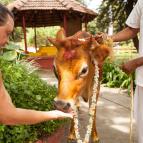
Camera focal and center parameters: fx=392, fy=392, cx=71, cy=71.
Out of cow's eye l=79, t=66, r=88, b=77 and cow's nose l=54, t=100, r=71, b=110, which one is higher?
cow's eye l=79, t=66, r=88, b=77

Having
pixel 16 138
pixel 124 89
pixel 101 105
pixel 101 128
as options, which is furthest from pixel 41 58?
pixel 16 138

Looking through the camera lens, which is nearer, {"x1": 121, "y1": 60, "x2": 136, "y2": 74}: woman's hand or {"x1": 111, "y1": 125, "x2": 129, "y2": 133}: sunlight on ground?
{"x1": 121, "y1": 60, "x2": 136, "y2": 74}: woman's hand

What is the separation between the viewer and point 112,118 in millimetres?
7367

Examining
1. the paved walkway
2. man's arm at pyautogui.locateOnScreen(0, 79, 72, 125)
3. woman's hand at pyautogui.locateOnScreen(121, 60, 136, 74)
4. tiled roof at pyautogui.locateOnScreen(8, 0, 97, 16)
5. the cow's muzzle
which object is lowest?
the paved walkway

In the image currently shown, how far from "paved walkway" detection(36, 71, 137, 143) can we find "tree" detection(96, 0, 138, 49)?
4892mm

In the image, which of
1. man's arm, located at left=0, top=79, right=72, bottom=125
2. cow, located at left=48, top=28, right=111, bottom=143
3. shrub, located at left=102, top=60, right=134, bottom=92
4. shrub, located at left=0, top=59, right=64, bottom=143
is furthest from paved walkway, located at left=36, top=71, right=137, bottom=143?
man's arm, located at left=0, top=79, right=72, bottom=125

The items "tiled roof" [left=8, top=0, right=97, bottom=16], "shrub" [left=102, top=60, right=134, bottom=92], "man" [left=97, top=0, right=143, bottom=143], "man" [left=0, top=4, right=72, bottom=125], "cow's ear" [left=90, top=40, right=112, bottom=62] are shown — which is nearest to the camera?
"man" [left=0, top=4, right=72, bottom=125]

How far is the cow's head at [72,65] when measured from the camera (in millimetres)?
3275

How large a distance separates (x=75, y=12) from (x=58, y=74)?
15265 millimetres

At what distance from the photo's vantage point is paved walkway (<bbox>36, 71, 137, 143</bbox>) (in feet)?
20.0

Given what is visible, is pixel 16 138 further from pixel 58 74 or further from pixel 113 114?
pixel 113 114

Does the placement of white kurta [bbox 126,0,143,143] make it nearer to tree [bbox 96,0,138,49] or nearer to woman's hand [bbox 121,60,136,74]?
woman's hand [bbox 121,60,136,74]

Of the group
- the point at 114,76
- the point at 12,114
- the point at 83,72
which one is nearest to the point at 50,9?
the point at 114,76

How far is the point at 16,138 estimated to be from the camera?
4.04 m
